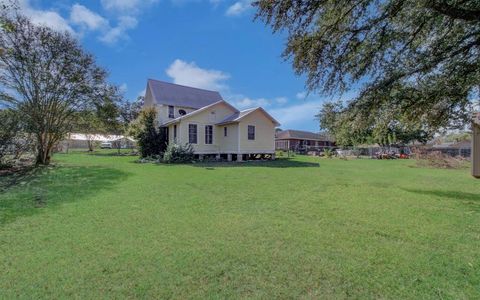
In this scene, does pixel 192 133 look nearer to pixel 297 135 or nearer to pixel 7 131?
pixel 7 131

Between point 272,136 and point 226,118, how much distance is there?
13.6 ft

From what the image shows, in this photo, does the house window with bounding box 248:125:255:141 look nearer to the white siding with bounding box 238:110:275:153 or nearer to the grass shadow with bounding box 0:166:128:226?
the white siding with bounding box 238:110:275:153

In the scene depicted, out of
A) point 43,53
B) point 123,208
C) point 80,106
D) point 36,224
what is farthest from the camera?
point 80,106

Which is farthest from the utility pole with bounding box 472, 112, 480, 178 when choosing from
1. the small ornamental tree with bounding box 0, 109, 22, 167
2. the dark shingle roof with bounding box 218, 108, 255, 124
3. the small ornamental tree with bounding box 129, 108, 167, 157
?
the small ornamental tree with bounding box 129, 108, 167, 157

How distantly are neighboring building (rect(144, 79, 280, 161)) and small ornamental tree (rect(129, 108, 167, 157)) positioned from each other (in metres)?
1.11

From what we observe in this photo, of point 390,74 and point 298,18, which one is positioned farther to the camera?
point 390,74

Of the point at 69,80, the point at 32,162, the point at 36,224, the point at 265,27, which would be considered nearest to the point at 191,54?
the point at 69,80

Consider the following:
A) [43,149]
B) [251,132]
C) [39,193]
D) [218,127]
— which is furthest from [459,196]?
[43,149]

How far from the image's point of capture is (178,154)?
687 inches

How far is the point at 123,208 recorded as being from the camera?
541cm

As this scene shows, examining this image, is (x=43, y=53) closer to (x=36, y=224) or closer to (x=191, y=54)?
(x=191, y=54)

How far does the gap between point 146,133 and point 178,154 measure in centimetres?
422

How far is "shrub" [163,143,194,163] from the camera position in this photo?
17.1 metres

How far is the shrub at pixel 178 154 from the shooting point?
56.1 ft
